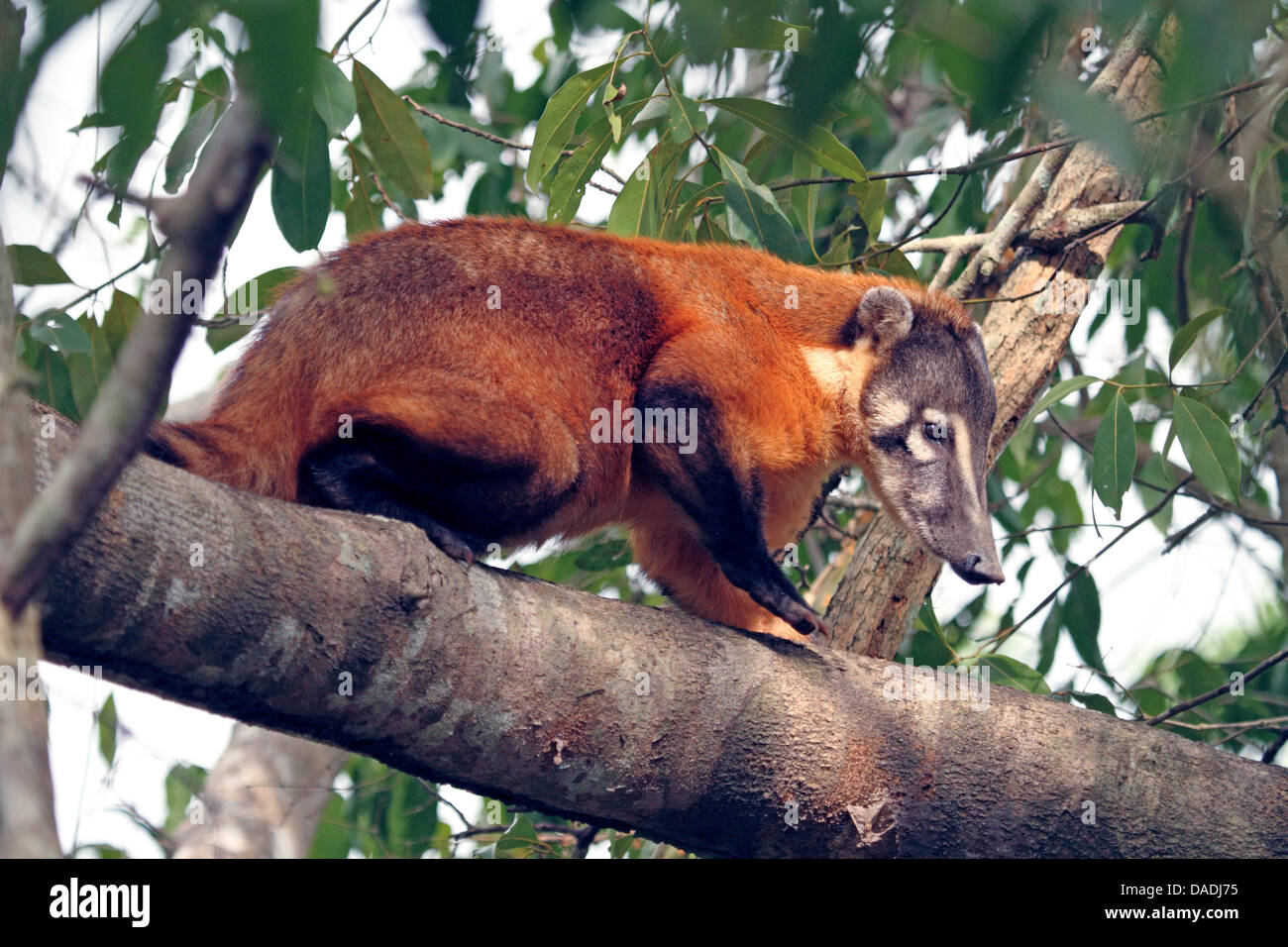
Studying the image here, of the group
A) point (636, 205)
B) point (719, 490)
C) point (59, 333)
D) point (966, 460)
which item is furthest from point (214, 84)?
point (966, 460)

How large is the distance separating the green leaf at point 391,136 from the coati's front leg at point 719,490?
1.71m

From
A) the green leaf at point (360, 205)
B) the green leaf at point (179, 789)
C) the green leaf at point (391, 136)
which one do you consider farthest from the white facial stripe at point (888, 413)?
the green leaf at point (179, 789)

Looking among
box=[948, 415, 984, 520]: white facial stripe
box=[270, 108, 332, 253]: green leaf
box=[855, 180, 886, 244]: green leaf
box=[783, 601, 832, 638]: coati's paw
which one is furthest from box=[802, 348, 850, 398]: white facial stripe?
box=[270, 108, 332, 253]: green leaf

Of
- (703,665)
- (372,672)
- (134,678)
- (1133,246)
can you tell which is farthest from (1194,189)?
(134,678)

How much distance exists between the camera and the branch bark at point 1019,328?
208 inches

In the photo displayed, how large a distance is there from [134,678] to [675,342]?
243 centimetres

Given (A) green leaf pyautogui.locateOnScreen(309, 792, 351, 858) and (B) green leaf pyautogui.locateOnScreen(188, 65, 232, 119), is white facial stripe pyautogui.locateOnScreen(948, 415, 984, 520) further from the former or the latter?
(A) green leaf pyautogui.locateOnScreen(309, 792, 351, 858)

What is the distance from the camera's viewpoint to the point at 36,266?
189 inches

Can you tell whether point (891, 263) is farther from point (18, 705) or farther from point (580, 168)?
point (18, 705)

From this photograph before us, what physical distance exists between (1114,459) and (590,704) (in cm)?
287

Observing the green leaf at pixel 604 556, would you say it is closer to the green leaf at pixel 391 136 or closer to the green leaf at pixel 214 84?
the green leaf at pixel 391 136

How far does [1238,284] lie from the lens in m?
7.24

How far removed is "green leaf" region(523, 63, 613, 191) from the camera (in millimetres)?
5012

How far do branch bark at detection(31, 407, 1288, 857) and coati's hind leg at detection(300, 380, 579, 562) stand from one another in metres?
0.39
